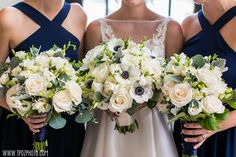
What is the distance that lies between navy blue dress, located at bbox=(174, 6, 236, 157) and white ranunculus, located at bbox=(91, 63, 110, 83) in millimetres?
490

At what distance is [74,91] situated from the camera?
1140mm

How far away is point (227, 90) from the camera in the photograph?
46.6 inches

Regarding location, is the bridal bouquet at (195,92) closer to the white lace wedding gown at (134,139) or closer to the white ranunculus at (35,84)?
the white lace wedding gown at (134,139)

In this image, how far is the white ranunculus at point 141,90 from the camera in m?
1.14

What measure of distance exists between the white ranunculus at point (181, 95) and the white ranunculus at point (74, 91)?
0.98ft

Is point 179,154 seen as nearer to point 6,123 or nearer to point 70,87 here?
point 70,87

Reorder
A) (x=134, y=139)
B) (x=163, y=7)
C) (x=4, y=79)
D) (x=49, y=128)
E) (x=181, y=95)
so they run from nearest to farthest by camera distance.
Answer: (x=181, y=95), (x=4, y=79), (x=134, y=139), (x=49, y=128), (x=163, y=7)

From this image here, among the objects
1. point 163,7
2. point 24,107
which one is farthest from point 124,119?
point 163,7

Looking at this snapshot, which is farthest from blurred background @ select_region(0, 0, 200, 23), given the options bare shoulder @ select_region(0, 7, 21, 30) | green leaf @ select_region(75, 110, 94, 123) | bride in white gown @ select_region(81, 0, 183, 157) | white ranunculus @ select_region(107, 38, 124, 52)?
green leaf @ select_region(75, 110, 94, 123)

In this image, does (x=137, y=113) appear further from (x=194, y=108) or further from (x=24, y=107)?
(x=24, y=107)

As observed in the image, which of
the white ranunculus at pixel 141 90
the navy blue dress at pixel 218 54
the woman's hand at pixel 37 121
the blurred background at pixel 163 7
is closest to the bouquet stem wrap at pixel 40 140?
the woman's hand at pixel 37 121

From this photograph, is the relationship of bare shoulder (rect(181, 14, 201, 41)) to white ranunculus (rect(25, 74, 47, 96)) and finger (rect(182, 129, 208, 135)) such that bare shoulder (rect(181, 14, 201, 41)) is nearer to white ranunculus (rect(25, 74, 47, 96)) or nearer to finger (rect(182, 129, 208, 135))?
finger (rect(182, 129, 208, 135))

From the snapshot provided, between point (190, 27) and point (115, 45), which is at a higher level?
point (190, 27)

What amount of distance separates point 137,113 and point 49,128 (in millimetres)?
407
